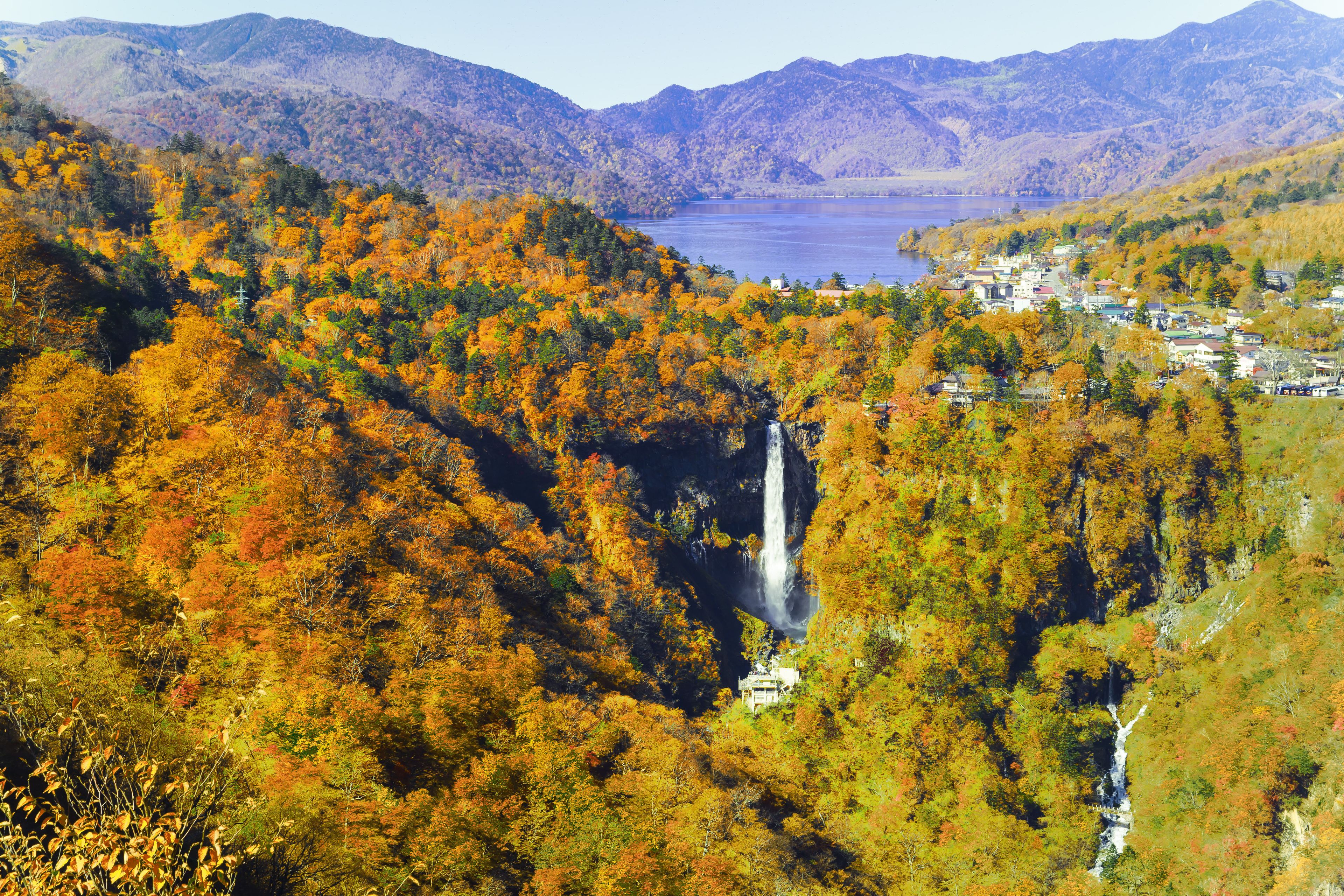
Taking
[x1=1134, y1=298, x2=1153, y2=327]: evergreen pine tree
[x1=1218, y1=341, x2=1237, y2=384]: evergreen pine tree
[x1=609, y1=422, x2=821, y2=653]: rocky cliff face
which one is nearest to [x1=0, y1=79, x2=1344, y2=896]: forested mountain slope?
[x1=609, y1=422, x2=821, y2=653]: rocky cliff face

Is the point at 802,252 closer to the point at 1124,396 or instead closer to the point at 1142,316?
the point at 1142,316

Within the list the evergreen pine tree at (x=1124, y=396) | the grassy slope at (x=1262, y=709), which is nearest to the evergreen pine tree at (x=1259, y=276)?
the grassy slope at (x=1262, y=709)

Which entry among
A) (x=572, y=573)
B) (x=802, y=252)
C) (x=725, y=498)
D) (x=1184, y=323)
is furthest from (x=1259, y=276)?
(x=802, y=252)

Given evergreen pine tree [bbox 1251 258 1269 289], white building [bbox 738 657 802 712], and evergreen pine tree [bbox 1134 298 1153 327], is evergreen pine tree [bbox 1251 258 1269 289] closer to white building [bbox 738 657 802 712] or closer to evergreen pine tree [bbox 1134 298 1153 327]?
evergreen pine tree [bbox 1134 298 1153 327]

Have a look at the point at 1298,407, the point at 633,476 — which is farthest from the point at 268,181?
the point at 1298,407

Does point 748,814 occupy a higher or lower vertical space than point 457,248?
lower

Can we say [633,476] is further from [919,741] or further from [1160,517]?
[1160,517]
